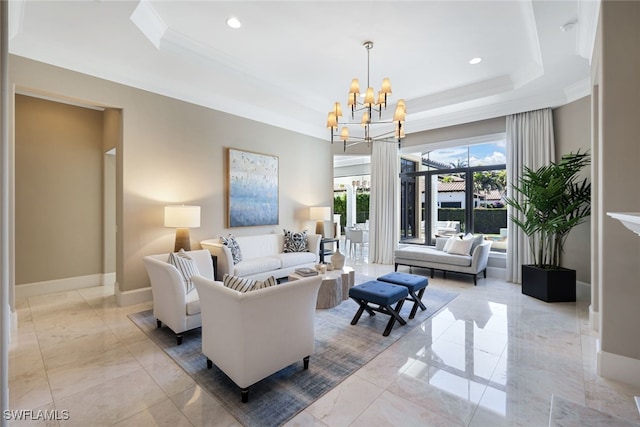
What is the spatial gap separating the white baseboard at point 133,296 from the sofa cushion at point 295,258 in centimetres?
203

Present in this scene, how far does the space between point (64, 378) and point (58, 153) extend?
12.9 ft

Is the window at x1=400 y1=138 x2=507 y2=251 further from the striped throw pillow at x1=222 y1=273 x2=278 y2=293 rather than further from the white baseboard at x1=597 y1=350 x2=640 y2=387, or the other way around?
the striped throw pillow at x1=222 y1=273 x2=278 y2=293

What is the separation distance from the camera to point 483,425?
1.85m

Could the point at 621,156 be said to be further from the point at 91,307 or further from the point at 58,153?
the point at 58,153

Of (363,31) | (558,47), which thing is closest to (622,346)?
(558,47)

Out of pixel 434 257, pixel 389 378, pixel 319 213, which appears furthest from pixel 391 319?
pixel 319 213

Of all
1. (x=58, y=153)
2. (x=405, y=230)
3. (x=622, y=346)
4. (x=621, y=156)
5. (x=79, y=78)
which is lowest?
(x=622, y=346)

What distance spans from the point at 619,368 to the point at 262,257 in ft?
14.5

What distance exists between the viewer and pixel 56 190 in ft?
15.3

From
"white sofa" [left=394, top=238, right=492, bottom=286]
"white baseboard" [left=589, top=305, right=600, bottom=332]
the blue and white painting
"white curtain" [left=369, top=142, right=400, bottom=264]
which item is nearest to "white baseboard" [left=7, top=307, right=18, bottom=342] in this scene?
the blue and white painting

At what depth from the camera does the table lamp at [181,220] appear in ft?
13.6

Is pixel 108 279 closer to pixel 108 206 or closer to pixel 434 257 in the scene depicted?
pixel 108 206

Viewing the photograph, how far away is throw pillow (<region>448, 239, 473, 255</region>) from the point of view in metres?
5.44

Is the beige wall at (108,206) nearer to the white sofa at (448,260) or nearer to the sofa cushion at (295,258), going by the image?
the sofa cushion at (295,258)
